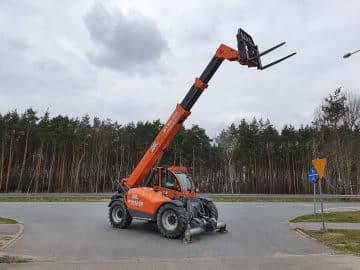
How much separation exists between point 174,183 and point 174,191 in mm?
296

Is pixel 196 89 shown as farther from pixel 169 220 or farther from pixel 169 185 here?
pixel 169 220

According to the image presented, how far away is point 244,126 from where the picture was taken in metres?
67.8

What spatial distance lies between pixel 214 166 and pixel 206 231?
54117 mm

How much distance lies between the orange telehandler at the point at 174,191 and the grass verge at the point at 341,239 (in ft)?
11.6

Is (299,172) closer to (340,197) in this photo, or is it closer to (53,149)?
(340,197)

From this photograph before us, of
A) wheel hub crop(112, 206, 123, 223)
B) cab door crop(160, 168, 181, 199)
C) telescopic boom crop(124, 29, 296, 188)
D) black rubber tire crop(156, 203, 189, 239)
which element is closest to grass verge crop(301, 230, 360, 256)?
black rubber tire crop(156, 203, 189, 239)

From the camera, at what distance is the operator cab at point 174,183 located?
14.7 metres

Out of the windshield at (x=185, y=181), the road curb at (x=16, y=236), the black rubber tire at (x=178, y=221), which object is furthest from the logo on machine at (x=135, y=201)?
the road curb at (x=16, y=236)

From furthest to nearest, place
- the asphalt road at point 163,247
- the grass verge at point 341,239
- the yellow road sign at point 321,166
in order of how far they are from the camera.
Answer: the yellow road sign at point 321,166, the grass verge at point 341,239, the asphalt road at point 163,247

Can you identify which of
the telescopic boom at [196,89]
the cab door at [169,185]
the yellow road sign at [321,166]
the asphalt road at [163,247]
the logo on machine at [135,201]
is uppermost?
the telescopic boom at [196,89]

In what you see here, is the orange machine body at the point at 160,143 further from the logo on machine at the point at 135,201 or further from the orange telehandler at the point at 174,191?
the logo on machine at the point at 135,201

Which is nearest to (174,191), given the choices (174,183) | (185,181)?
(174,183)

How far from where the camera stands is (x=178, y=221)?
44.4 feet

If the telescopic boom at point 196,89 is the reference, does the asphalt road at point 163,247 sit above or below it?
below
